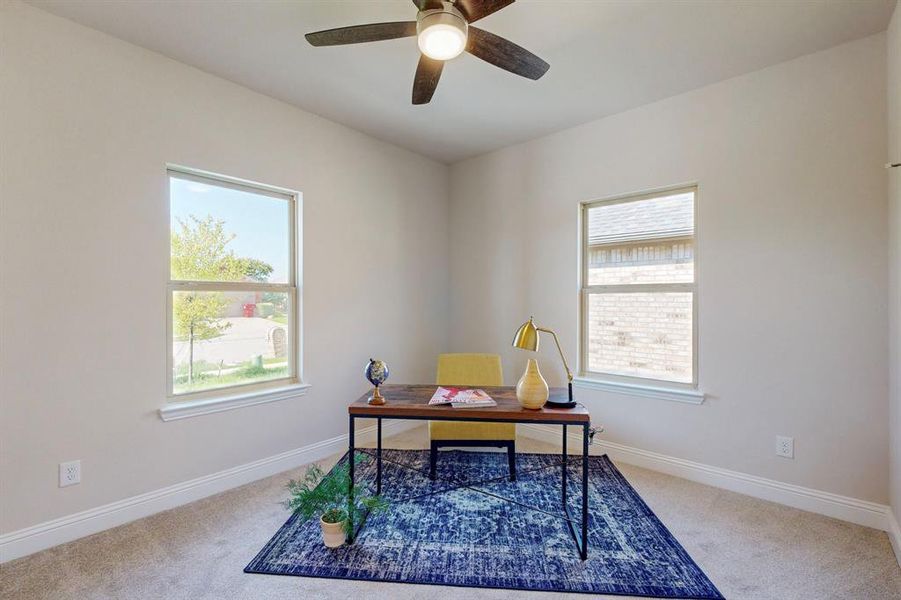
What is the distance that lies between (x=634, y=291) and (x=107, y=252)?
11.6 feet

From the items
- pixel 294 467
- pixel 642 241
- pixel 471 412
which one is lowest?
pixel 294 467

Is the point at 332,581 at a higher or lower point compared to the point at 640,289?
lower

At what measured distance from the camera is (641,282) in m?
3.30

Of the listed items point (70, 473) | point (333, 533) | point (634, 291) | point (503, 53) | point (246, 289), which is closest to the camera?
point (503, 53)

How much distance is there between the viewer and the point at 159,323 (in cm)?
256

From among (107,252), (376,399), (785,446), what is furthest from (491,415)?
(107,252)

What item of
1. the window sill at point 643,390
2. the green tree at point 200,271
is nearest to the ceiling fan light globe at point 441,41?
the green tree at point 200,271

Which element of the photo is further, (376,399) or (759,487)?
(759,487)

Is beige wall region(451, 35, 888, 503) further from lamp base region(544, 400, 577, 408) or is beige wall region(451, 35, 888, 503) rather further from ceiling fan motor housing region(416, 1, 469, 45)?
ceiling fan motor housing region(416, 1, 469, 45)

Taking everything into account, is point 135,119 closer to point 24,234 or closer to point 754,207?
point 24,234

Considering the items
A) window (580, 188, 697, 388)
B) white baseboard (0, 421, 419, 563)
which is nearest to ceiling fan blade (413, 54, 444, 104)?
window (580, 188, 697, 388)

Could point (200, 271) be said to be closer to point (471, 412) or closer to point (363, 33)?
point (363, 33)

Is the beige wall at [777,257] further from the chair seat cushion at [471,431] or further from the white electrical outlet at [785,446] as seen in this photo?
the chair seat cushion at [471,431]

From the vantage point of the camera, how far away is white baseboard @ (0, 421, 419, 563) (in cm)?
208
